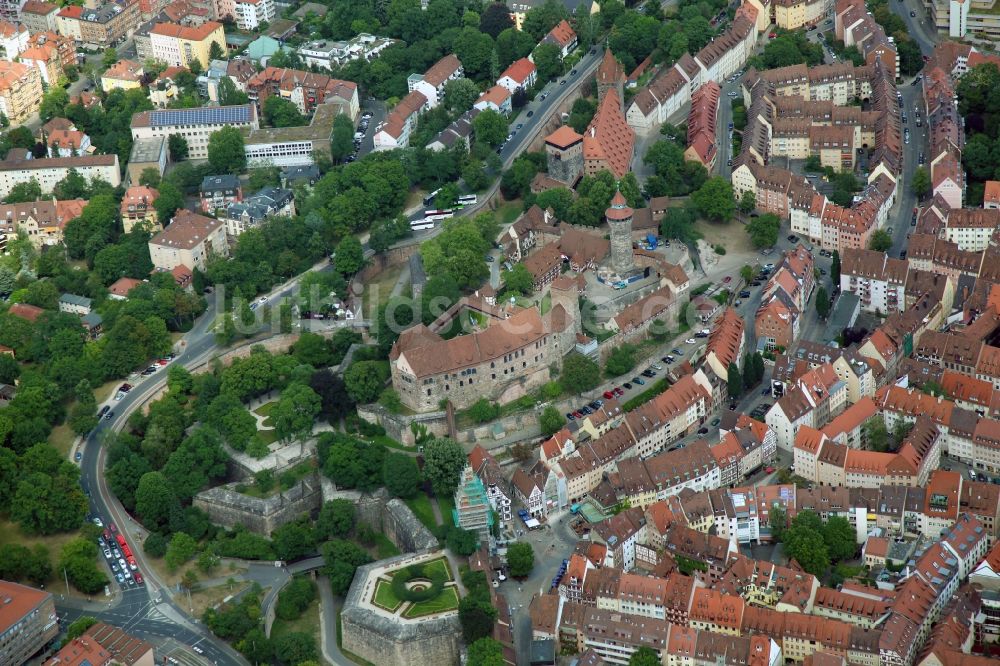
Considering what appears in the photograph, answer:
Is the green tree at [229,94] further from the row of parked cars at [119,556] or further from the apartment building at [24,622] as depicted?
the apartment building at [24,622]

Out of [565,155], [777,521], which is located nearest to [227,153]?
[565,155]

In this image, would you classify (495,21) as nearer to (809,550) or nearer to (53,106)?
(53,106)

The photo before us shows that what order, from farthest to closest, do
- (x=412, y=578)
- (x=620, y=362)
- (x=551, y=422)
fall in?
(x=620, y=362) → (x=551, y=422) → (x=412, y=578)

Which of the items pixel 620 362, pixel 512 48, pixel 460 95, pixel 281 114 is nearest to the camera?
pixel 620 362

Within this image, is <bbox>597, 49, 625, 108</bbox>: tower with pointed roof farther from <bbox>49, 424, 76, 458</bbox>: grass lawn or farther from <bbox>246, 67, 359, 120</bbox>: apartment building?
<bbox>49, 424, 76, 458</bbox>: grass lawn

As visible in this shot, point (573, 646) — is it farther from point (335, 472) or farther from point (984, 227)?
point (984, 227)

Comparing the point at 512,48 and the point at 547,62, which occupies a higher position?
the point at 547,62

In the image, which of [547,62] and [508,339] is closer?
[508,339]
